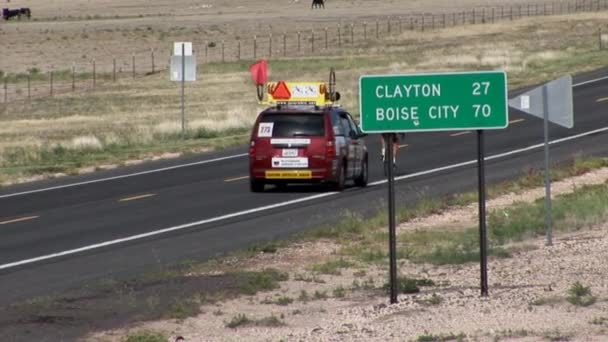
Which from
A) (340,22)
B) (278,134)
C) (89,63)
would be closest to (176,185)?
Result: (278,134)

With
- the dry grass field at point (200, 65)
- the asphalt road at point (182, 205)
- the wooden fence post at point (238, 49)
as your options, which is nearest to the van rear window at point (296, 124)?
the asphalt road at point (182, 205)

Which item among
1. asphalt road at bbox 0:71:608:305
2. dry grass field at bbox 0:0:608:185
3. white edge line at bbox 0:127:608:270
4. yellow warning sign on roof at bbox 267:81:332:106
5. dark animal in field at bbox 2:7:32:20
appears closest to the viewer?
asphalt road at bbox 0:71:608:305

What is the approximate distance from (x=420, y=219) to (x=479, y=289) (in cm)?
836

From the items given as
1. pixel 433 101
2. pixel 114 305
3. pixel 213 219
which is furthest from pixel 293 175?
pixel 433 101

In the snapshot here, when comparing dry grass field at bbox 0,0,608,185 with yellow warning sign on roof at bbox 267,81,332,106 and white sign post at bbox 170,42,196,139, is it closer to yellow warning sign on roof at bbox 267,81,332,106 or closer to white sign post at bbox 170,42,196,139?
white sign post at bbox 170,42,196,139

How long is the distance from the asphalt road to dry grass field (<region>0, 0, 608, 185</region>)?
134 inches

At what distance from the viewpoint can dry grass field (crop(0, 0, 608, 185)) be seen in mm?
41062

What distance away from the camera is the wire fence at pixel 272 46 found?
73.0 m

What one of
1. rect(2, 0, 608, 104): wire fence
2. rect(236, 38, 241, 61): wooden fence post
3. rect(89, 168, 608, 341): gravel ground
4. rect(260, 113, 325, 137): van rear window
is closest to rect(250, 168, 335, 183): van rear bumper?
rect(260, 113, 325, 137): van rear window

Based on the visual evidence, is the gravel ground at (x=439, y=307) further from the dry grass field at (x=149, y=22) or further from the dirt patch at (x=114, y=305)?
the dry grass field at (x=149, y=22)

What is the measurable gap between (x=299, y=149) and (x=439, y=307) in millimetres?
14502

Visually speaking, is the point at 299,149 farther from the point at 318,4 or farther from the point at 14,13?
the point at 318,4

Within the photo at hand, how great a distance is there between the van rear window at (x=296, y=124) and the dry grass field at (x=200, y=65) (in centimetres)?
706

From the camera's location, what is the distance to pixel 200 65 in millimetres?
80125
